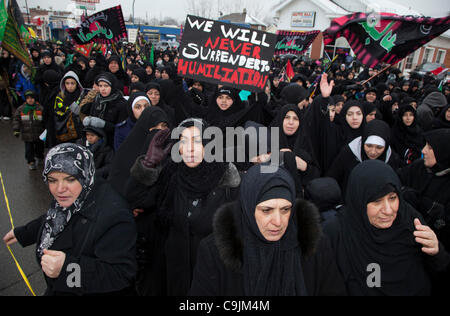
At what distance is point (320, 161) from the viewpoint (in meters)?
4.37

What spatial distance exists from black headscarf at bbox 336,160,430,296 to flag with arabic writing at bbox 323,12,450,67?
3.50m

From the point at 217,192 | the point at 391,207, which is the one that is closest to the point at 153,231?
the point at 217,192

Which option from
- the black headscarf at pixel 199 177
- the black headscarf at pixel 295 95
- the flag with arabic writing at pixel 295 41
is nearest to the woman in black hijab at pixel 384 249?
the black headscarf at pixel 199 177

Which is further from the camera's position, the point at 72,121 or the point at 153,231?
the point at 72,121

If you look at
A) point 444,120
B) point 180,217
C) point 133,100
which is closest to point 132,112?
point 133,100

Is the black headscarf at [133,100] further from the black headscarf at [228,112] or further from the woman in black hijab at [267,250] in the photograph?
the woman in black hijab at [267,250]

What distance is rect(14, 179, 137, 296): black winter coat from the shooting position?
1.66m

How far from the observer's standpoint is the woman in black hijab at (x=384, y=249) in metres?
1.75

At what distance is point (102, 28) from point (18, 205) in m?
5.95

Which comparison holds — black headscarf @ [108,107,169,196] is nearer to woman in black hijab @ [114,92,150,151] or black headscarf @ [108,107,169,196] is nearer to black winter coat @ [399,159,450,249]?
woman in black hijab @ [114,92,150,151]

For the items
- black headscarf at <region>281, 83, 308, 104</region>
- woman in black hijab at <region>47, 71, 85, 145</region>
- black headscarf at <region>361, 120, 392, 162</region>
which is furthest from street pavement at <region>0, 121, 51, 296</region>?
black headscarf at <region>281, 83, 308, 104</region>

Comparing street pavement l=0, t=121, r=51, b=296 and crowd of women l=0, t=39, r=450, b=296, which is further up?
crowd of women l=0, t=39, r=450, b=296

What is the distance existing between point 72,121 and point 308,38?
7.05 m

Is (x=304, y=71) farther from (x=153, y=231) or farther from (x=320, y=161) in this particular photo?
(x=153, y=231)
